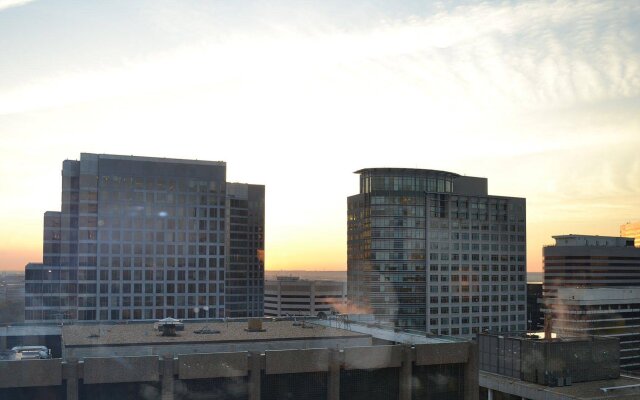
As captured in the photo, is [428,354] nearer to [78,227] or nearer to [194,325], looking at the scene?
[194,325]

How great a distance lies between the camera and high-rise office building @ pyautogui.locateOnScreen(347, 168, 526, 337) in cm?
17562

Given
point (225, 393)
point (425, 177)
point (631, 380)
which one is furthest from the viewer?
point (425, 177)

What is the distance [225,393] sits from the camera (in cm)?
4959

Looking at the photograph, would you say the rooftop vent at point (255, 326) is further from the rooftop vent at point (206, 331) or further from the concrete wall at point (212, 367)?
the concrete wall at point (212, 367)

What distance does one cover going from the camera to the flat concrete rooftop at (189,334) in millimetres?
56344

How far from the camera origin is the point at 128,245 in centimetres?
14712

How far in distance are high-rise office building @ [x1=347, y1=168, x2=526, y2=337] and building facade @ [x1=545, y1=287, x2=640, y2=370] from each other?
15.3 m

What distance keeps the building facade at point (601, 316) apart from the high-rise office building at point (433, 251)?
15.3 m

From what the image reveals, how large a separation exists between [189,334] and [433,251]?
419ft

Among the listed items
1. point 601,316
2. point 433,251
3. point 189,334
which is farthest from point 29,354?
point 601,316

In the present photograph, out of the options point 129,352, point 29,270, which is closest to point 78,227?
point 29,270

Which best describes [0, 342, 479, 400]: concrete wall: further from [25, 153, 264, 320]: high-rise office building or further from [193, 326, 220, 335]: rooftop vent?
[25, 153, 264, 320]: high-rise office building

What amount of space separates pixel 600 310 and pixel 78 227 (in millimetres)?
140301

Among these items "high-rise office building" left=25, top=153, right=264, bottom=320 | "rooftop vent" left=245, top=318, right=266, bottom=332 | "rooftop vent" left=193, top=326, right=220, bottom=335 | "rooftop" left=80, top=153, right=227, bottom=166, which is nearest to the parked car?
"rooftop vent" left=193, top=326, right=220, bottom=335
